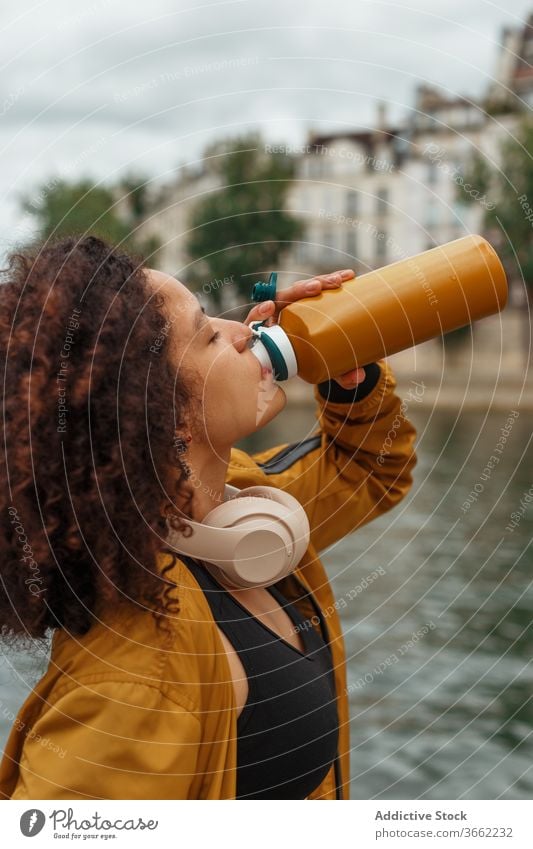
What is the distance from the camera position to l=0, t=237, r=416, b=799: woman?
1871mm

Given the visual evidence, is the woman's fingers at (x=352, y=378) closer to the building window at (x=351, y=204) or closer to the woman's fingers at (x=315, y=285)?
the woman's fingers at (x=315, y=285)

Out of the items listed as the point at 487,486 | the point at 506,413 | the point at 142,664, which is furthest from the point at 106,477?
the point at 506,413

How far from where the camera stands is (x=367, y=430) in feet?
9.25

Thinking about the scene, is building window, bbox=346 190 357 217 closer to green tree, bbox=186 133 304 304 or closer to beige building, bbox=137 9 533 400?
beige building, bbox=137 9 533 400

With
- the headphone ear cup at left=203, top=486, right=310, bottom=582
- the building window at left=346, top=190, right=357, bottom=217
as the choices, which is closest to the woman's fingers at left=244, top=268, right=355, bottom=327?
the headphone ear cup at left=203, top=486, right=310, bottom=582

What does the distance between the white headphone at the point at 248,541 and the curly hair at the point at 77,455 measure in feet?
0.33

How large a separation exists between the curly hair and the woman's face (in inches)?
3.3

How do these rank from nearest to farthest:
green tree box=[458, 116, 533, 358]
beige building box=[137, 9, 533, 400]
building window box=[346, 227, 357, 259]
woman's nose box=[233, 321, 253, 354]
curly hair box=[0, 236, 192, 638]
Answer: curly hair box=[0, 236, 192, 638] < woman's nose box=[233, 321, 253, 354] < green tree box=[458, 116, 533, 358] < beige building box=[137, 9, 533, 400] < building window box=[346, 227, 357, 259]

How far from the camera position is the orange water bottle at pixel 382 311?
234 cm

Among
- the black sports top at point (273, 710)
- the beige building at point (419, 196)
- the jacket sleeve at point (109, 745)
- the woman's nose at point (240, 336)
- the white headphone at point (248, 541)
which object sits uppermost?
the beige building at point (419, 196)

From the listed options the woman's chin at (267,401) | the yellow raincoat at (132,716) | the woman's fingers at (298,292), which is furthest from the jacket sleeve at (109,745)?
the woman's fingers at (298,292)

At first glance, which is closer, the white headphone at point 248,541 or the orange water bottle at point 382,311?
the white headphone at point 248,541

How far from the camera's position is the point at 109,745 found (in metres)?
1.83
